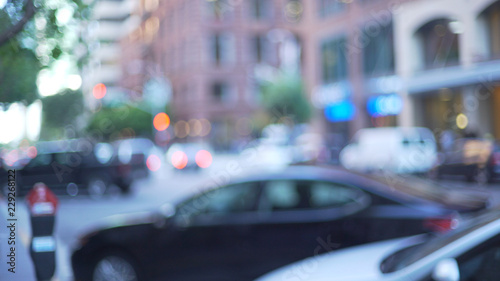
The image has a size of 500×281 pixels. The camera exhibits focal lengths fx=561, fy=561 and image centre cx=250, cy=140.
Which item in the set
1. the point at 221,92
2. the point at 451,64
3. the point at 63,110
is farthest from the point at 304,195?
the point at 221,92

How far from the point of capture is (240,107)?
49219mm

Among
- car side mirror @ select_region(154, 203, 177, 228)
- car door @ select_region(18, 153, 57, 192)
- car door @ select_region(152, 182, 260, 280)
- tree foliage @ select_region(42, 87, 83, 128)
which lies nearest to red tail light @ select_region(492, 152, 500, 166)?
car door @ select_region(152, 182, 260, 280)

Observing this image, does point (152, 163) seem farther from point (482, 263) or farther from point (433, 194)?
point (482, 263)

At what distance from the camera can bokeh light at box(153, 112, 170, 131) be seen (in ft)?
161

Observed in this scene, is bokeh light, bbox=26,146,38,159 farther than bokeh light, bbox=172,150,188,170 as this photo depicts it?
No

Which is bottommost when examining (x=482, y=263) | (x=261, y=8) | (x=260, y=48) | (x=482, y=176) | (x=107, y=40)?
(x=482, y=176)

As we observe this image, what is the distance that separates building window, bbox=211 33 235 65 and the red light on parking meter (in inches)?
1727

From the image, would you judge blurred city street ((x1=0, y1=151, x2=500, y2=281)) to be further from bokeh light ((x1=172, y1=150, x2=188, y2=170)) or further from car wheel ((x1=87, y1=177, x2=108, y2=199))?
bokeh light ((x1=172, y1=150, x2=188, y2=170))

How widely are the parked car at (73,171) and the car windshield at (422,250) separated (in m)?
14.5

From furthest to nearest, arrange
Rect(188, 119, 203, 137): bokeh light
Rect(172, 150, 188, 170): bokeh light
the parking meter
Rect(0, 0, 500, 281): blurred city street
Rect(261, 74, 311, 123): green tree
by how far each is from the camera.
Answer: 1. Rect(188, 119, 203, 137): bokeh light
2. Rect(261, 74, 311, 123): green tree
3. Rect(172, 150, 188, 170): bokeh light
4. Rect(0, 0, 500, 281): blurred city street
5. the parking meter

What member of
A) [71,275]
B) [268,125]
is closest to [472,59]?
[71,275]

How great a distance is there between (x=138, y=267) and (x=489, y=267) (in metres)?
3.36

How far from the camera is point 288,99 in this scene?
38.9 metres

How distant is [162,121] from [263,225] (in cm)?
4497
